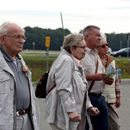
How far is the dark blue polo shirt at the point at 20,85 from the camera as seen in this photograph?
516 centimetres

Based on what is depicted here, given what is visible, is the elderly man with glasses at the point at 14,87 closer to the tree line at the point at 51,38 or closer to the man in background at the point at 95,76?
the man in background at the point at 95,76

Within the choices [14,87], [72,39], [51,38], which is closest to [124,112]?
[72,39]

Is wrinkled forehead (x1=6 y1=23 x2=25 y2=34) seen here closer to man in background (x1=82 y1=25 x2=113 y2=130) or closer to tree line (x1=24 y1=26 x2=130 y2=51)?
man in background (x1=82 y1=25 x2=113 y2=130)

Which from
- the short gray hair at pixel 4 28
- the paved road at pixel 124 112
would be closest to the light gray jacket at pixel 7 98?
the short gray hair at pixel 4 28

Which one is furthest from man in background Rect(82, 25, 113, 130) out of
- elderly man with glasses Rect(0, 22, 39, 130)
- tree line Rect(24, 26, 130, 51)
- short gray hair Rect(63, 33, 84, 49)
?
tree line Rect(24, 26, 130, 51)

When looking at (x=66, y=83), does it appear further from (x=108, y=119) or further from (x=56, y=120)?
(x=108, y=119)

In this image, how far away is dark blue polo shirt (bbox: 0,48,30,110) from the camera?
16.9 ft

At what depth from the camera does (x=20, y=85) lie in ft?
17.0

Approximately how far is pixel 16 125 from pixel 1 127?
19cm

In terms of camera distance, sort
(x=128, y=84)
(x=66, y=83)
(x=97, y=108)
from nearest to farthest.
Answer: (x=66, y=83)
(x=97, y=108)
(x=128, y=84)

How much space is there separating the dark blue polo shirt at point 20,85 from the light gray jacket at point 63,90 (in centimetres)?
80

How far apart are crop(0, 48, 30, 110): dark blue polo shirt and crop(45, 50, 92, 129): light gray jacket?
31.3 inches

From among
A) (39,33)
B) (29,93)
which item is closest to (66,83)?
(29,93)

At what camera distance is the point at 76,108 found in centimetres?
604
